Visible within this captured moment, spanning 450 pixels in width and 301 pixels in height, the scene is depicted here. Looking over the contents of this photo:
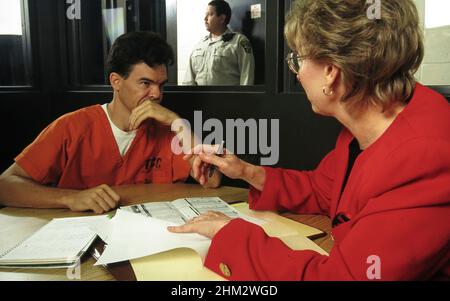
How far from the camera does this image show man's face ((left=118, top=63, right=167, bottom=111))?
162 cm

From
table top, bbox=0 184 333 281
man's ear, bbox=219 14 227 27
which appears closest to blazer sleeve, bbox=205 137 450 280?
table top, bbox=0 184 333 281

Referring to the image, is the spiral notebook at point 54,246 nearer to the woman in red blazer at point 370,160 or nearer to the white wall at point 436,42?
the woman in red blazer at point 370,160

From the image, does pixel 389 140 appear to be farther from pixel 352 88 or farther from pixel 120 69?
pixel 120 69

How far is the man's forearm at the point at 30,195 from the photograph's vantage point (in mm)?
1157

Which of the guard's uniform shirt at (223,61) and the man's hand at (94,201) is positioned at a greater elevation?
the guard's uniform shirt at (223,61)

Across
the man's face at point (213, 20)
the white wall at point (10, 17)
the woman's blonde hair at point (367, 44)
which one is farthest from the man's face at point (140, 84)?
the man's face at point (213, 20)

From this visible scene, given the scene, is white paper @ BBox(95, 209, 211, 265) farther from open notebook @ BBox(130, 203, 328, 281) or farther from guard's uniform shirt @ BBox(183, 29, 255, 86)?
guard's uniform shirt @ BBox(183, 29, 255, 86)

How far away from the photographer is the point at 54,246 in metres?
0.83

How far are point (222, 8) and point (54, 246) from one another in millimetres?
2542

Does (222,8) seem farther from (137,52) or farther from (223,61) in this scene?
(137,52)

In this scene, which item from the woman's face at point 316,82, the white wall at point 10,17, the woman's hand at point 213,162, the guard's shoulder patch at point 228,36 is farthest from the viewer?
the guard's shoulder patch at point 228,36

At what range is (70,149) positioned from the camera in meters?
1.48

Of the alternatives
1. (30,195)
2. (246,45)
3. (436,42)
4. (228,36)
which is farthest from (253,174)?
(228,36)
